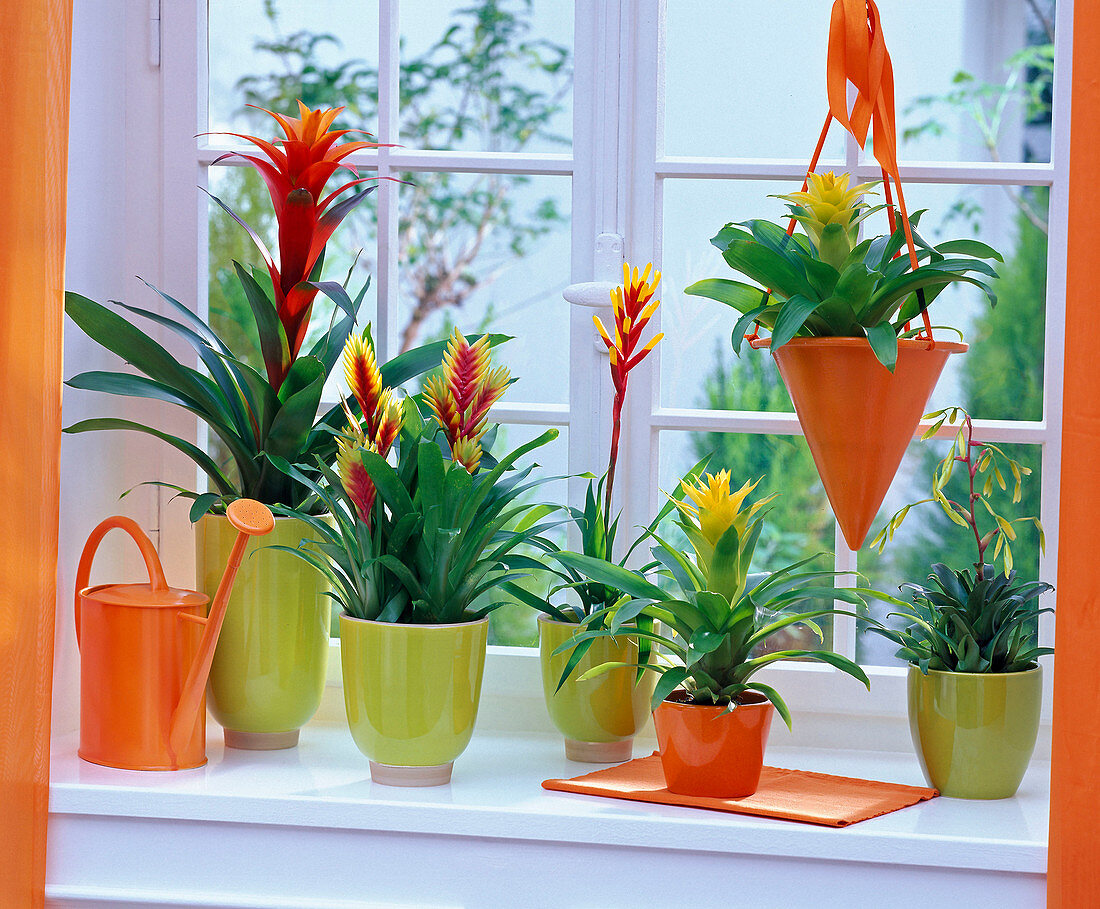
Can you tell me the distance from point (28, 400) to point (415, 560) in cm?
47

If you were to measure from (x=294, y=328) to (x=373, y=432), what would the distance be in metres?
0.25

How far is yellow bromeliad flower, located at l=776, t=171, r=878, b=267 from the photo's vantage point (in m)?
1.12

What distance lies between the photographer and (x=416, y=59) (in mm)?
1625

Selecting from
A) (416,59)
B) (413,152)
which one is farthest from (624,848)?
(416,59)

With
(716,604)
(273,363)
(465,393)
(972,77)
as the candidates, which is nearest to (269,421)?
(273,363)

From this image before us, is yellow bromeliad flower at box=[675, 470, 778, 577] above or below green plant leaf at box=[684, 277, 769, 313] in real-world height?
below

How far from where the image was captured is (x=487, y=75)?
1.61 metres

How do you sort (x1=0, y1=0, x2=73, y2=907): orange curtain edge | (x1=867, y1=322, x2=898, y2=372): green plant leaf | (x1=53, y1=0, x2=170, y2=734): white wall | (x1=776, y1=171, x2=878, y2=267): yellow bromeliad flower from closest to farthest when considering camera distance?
(x1=867, y1=322, x2=898, y2=372): green plant leaf < (x1=776, y1=171, x2=878, y2=267): yellow bromeliad flower < (x1=0, y1=0, x2=73, y2=907): orange curtain edge < (x1=53, y1=0, x2=170, y2=734): white wall

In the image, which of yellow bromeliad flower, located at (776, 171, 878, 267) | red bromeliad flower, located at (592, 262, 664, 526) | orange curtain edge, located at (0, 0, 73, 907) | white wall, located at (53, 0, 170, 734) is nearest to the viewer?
yellow bromeliad flower, located at (776, 171, 878, 267)

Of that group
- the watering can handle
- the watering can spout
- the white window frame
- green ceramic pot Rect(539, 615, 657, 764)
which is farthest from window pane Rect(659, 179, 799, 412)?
the watering can handle

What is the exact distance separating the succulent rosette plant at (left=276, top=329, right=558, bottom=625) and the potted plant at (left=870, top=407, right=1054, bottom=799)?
0.49 metres

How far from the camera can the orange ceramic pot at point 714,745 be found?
4.15 feet

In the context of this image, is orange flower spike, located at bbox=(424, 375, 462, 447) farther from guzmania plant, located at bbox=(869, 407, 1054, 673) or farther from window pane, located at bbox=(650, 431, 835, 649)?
guzmania plant, located at bbox=(869, 407, 1054, 673)

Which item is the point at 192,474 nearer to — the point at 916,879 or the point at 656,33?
the point at 656,33
